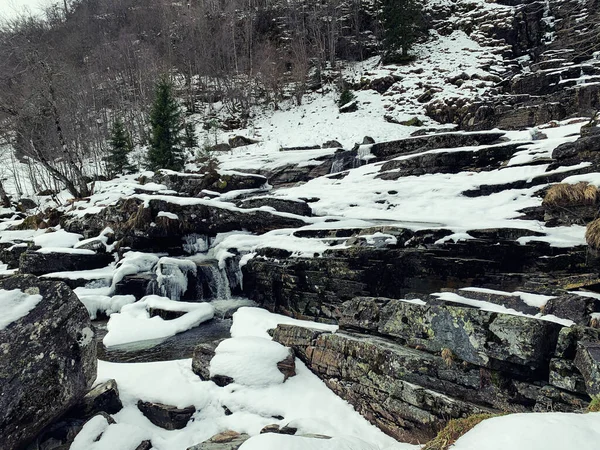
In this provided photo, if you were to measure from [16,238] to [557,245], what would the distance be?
20.9m

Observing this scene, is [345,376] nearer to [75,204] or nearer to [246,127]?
[75,204]

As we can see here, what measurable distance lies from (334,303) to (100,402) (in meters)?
5.64

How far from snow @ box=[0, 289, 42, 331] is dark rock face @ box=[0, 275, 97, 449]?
6 centimetres

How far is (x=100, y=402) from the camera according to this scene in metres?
4.96

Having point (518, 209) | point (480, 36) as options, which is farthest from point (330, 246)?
point (480, 36)

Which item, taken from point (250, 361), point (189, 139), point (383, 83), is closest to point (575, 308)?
point (250, 361)

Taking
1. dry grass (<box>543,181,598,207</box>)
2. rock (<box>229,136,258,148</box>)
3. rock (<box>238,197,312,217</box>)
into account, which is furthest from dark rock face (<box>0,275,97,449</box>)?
rock (<box>229,136,258,148</box>)

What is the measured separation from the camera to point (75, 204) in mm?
17375

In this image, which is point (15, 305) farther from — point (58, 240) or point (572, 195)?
point (572, 195)

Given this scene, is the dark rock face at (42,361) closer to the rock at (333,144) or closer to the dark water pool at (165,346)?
the dark water pool at (165,346)

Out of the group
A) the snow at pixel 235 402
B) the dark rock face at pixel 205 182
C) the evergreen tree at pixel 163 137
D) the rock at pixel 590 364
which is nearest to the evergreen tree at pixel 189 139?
the evergreen tree at pixel 163 137

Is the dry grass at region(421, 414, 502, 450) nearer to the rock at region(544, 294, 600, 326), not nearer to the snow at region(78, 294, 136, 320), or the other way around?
the rock at region(544, 294, 600, 326)

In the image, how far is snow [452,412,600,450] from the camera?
2031 millimetres

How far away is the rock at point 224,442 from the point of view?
4.17m
